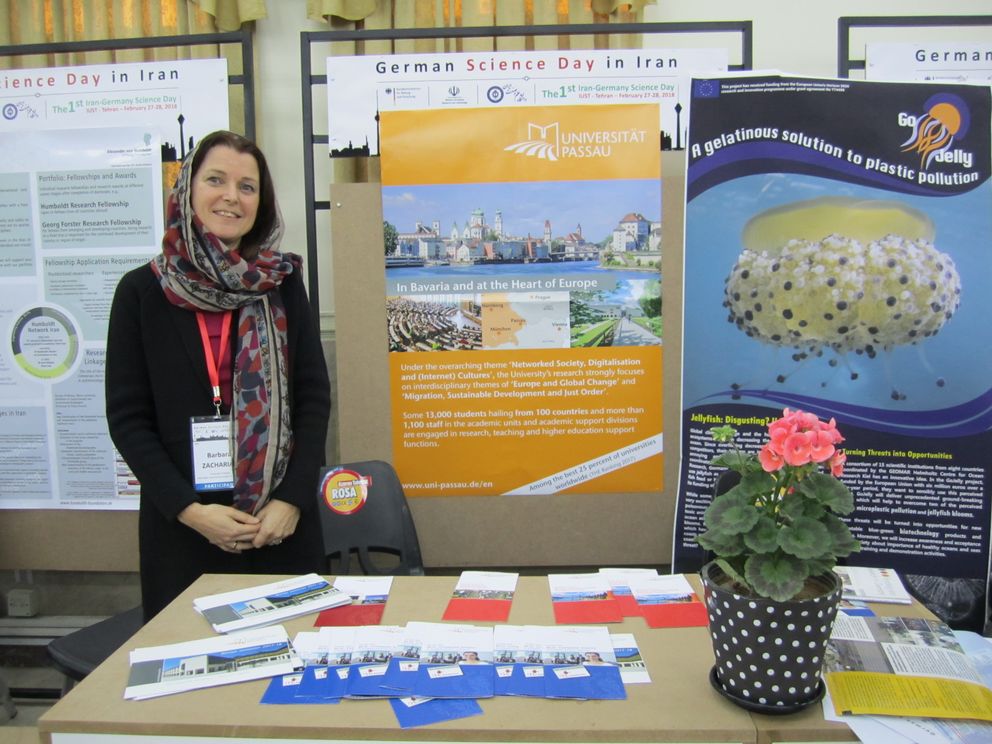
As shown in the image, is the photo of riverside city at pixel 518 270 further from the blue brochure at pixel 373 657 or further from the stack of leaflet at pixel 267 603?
the blue brochure at pixel 373 657

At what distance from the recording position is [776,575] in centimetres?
96

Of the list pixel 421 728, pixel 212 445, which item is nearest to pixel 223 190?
pixel 212 445

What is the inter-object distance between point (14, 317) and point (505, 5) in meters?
2.26

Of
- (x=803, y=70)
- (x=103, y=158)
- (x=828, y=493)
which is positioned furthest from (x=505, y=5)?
(x=828, y=493)

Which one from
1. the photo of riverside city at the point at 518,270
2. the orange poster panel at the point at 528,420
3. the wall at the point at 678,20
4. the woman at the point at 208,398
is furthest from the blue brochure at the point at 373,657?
the wall at the point at 678,20

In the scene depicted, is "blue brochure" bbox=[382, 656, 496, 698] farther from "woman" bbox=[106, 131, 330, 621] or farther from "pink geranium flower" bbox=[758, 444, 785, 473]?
"woman" bbox=[106, 131, 330, 621]

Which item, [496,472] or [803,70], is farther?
[803,70]

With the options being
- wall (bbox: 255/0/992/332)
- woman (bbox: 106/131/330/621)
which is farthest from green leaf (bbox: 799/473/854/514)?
wall (bbox: 255/0/992/332)

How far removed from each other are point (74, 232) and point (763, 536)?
263 cm

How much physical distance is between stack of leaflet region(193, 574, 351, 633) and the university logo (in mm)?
1619

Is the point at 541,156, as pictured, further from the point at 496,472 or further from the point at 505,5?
the point at 496,472

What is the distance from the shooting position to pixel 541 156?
2.47m

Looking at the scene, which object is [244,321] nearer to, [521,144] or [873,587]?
[521,144]

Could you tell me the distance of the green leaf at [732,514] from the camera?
0.99 m
